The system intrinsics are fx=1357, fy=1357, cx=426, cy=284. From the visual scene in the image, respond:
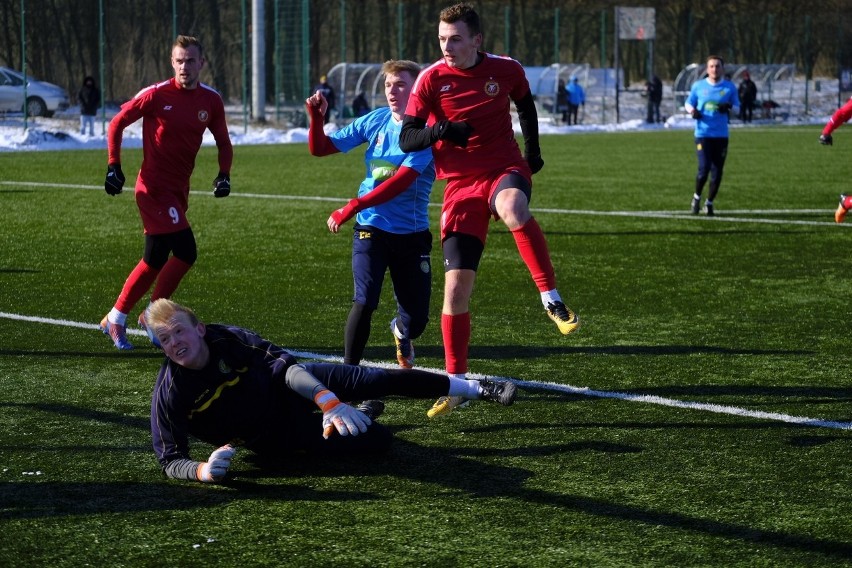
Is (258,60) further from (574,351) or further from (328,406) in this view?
(328,406)

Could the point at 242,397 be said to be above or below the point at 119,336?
above

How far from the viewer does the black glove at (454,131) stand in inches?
263

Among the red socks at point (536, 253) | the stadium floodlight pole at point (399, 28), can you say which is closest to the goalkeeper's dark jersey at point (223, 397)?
the red socks at point (536, 253)

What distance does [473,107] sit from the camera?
711cm

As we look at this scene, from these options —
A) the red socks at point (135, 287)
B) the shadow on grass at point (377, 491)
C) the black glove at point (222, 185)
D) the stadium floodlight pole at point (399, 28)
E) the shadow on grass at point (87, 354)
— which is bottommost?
the shadow on grass at point (87, 354)

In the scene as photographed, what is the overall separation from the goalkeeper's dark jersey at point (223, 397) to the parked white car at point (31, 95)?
3037cm

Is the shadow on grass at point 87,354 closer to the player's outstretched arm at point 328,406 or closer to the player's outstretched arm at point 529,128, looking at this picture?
the player's outstretched arm at point 529,128

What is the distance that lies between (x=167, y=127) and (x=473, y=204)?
272cm

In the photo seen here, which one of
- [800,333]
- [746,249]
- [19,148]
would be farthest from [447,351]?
[19,148]

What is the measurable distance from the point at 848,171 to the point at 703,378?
19.0 m

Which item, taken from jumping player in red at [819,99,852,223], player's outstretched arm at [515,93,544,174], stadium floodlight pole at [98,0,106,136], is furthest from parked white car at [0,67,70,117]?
player's outstretched arm at [515,93,544,174]

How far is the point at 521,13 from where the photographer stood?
48.7m

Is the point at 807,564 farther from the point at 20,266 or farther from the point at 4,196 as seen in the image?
the point at 4,196

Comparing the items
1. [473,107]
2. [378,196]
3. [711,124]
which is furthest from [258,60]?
[378,196]
